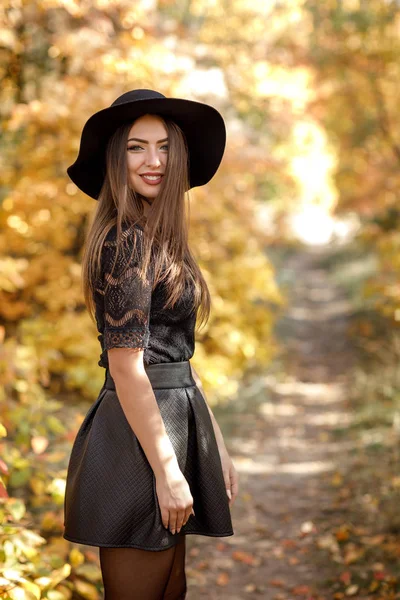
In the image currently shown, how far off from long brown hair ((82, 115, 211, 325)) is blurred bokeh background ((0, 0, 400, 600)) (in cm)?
79

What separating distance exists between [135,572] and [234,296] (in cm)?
566

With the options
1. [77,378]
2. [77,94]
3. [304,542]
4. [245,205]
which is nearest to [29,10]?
[77,94]

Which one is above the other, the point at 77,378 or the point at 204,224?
the point at 204,224

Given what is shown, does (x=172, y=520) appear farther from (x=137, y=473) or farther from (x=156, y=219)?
(x=156, y=219)

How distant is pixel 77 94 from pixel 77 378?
217 centimetres

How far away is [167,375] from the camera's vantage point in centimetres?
210

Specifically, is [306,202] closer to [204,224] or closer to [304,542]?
[204,224]

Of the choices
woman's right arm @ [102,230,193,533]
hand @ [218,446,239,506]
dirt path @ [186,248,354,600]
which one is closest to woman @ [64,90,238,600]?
woman's right arm @ [102,230,193,533]

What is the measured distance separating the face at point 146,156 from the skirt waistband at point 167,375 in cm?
54

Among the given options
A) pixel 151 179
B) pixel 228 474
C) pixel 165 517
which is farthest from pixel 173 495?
pixel 151 179

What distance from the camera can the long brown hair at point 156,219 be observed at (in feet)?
6.68

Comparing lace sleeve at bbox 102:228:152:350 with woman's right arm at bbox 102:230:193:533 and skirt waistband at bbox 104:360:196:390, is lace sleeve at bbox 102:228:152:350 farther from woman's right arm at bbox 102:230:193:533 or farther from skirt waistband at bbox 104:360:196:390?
skirt waistband at bbox 104:360:196:390

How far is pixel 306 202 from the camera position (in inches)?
611

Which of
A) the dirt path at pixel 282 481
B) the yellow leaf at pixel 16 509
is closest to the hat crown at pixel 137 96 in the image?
the yellow leaf at pixel 16 509
